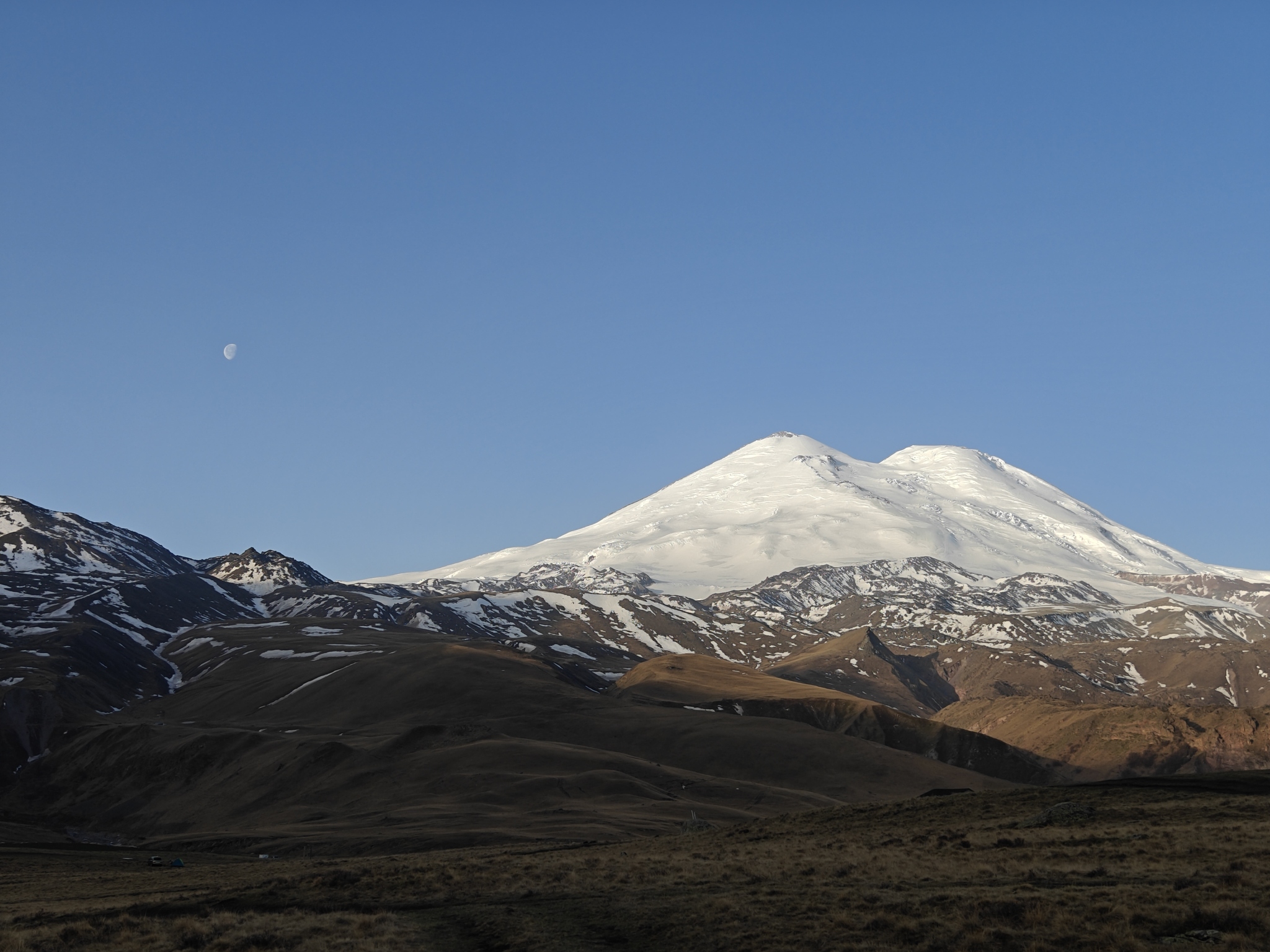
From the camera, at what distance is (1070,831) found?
48.6 metres

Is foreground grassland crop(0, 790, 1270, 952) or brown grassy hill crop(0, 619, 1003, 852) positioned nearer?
foreground grassland crop(0, 790, 1270, 952)

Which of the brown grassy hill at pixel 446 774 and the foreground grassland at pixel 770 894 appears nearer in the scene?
the foreground grassland at pixel 770 894

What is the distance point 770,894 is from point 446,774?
10306 cm

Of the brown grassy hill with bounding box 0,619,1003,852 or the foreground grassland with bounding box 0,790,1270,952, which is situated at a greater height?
the foreground grassland with bounding box 0,790,1270,952

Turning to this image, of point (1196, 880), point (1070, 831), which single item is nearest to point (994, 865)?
point (1196, 880)

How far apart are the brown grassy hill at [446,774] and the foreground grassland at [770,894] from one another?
126 ft

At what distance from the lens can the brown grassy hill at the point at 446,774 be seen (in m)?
107

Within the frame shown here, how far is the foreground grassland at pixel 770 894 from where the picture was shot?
29.0 metres

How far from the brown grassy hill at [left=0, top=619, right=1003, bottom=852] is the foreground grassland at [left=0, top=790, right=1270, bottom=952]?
38.4 meters

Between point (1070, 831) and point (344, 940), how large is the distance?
31435mm

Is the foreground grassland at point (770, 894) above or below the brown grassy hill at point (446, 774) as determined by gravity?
above

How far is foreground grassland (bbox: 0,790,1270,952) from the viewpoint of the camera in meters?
29.0

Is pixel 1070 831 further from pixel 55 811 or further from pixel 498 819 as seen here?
pixel 55 811

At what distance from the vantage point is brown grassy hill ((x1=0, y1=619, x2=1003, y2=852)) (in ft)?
352
